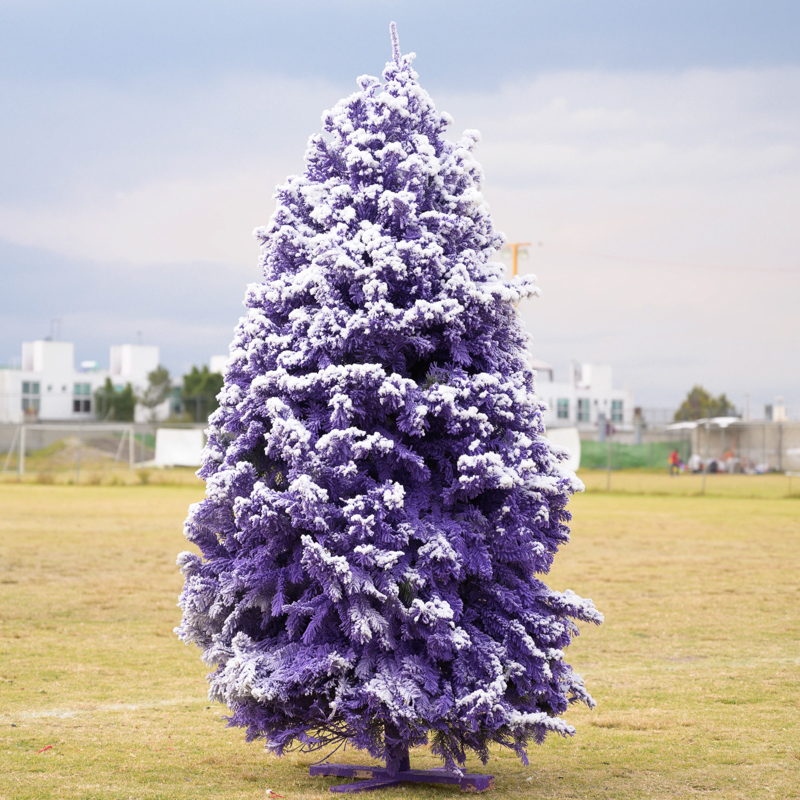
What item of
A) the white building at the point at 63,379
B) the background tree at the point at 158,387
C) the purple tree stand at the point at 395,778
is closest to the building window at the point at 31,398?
the white building at the point at 63,379

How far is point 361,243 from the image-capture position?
5.93m

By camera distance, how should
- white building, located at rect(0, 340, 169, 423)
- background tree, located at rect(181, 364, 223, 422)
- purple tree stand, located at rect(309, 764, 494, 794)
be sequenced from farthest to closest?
white building, located at rect(0, 340, 169, 423) → background tree, located at rect(181, 364, 223, 422) → purple tree stand, located at rect(309, 764, 494, 794)

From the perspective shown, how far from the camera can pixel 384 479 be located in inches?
227

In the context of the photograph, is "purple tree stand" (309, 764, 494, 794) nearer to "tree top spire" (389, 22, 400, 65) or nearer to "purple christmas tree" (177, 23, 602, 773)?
"purple christmas tree" (177, 23, 602, 773)

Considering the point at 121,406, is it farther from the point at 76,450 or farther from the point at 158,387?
the point at 76,450

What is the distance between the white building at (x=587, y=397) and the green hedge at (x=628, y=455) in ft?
126

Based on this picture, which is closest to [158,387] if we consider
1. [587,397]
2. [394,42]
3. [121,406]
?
[121,406]

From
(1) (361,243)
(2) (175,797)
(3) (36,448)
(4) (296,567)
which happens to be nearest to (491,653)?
(4) (296,567)

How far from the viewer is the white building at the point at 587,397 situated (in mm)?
101375

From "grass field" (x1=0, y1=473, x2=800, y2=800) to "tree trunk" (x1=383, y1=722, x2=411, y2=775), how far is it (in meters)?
0.17

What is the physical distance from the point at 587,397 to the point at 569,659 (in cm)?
10190

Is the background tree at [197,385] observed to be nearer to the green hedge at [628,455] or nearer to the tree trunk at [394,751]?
the green hedge at [628,455]

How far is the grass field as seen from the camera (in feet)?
20.5

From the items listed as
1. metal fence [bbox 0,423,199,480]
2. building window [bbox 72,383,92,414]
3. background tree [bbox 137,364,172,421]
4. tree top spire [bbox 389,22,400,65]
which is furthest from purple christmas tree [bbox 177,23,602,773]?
building window [bbox 72,383,92,414]
